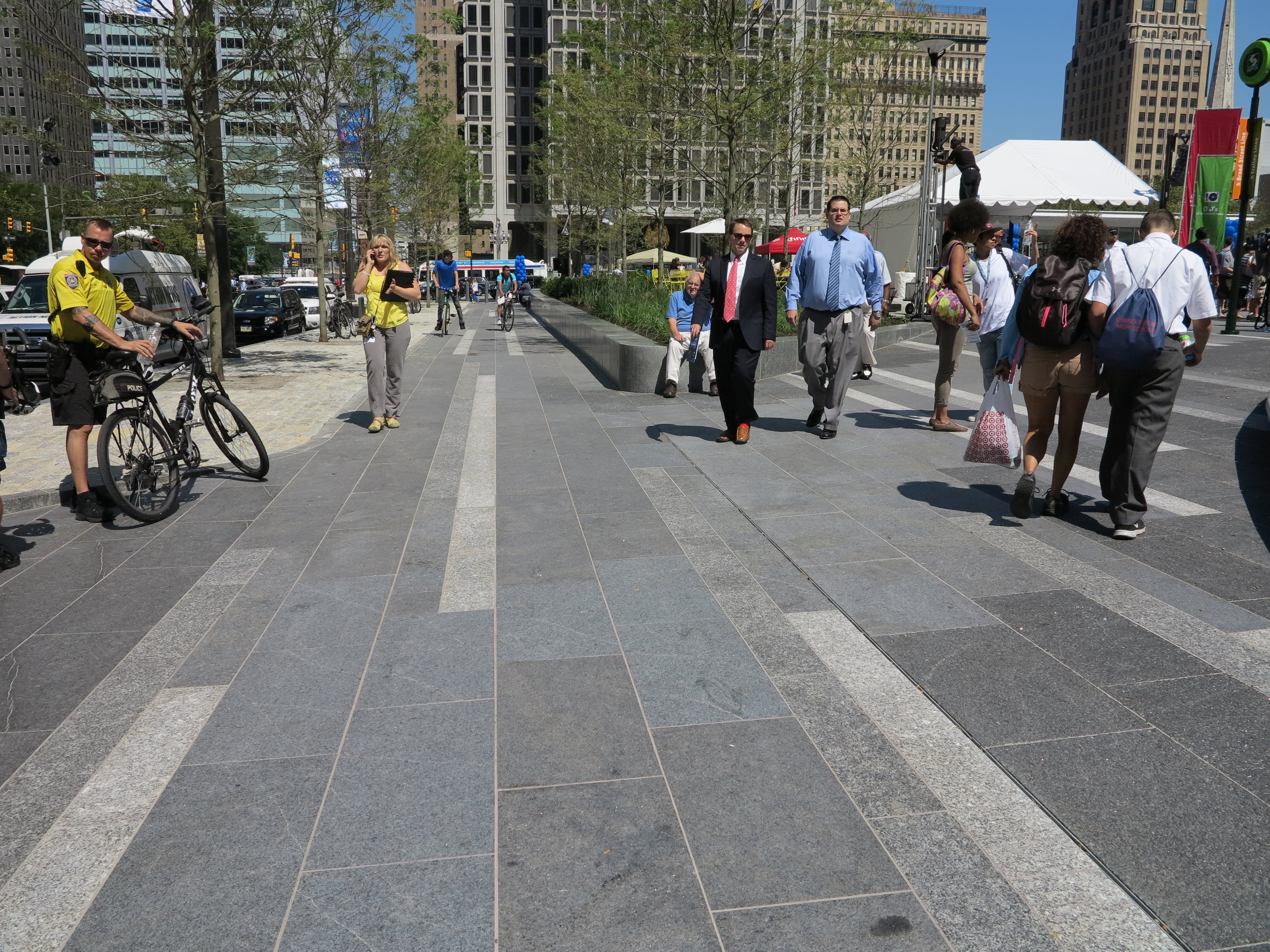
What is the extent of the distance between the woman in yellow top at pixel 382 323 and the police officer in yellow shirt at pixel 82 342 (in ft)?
10.5

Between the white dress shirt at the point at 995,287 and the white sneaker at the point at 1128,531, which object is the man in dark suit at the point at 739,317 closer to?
the white dress shirt at the point at 995,287

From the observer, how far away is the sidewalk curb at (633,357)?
12.8 meters

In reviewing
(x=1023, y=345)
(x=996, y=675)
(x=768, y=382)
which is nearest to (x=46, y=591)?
(x=996, y=675)

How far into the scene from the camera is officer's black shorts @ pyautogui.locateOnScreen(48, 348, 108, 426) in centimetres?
677

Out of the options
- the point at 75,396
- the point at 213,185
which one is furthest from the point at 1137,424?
the point at 213,185

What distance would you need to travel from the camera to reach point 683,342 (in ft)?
40.4

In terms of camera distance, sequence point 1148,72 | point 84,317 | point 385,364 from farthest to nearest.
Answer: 1. point 1148,72
2. point 385,364
3. point 84,317

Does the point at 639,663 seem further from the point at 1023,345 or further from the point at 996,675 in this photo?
the point at 1023,345

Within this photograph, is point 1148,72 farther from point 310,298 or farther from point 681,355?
point 681,355

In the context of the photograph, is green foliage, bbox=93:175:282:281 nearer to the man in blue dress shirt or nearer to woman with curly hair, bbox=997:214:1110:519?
the man in blue dress shirt

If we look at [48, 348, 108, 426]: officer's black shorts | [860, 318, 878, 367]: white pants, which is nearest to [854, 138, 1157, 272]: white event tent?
[860, 318, 878, 367]: white pants

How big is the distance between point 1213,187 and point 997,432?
1541 centimetres

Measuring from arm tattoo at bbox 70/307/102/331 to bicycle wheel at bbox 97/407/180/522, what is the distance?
572 millimetres

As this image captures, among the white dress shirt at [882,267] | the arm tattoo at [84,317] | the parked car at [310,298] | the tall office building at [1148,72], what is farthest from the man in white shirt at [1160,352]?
the tall office building at [1148,72]
